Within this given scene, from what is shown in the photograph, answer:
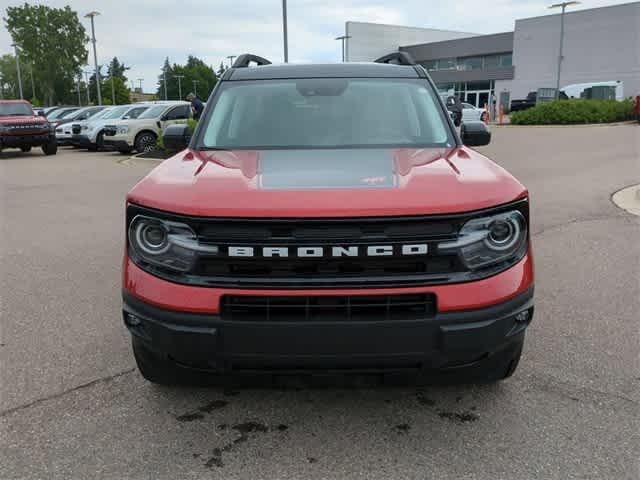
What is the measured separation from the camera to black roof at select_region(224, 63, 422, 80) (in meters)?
4.19

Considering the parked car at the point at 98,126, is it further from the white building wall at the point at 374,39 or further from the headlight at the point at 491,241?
the white building wall at the point at 374,39

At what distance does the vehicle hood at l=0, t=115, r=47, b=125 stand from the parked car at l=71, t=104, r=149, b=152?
1523 millimetres

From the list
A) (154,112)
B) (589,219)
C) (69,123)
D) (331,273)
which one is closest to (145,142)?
(154,112)

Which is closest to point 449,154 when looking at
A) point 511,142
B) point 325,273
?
point 325,273

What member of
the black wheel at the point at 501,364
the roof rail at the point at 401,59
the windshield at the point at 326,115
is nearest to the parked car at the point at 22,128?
the roof rail at the point at 401,59

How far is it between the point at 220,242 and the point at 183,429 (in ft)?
3.46

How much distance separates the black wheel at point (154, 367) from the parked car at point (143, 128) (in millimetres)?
17067

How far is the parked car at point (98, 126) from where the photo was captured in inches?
802

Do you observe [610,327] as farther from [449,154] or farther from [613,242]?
[613,242]

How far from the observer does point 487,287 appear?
2.46m

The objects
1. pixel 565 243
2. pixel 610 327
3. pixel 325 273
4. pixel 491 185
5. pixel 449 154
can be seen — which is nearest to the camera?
pixel 325 273

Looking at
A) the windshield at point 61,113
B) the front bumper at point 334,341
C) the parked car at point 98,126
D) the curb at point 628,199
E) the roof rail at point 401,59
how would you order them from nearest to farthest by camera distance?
the front bumper at point 334,341 → the roof rail at point 401,59 → the curb at point 628,199 → the parked car at point 98,126 → the windshield at point 61,113

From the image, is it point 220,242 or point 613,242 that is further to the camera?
point 613,242

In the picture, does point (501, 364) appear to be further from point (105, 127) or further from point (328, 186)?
point (105, 127)
